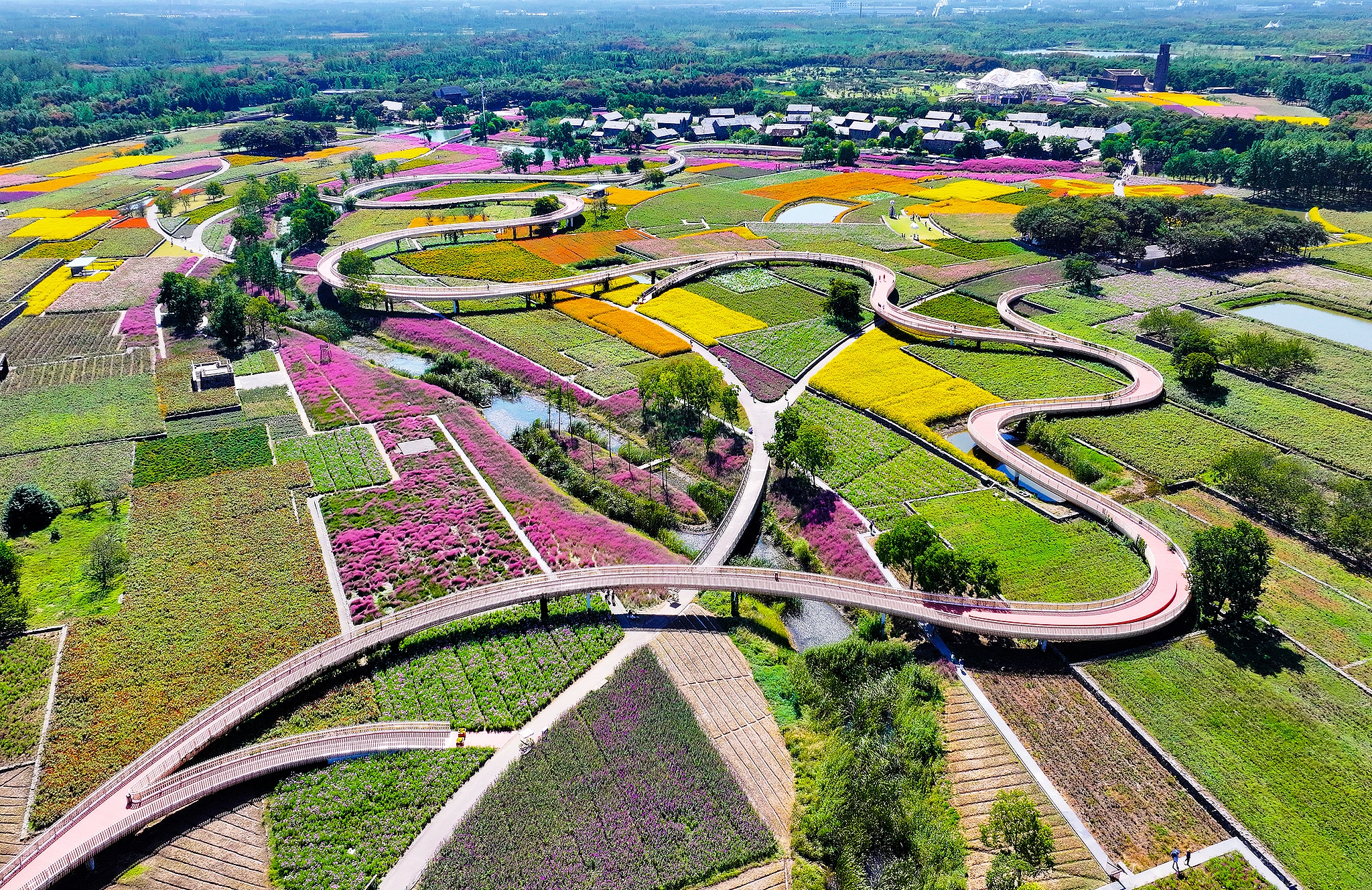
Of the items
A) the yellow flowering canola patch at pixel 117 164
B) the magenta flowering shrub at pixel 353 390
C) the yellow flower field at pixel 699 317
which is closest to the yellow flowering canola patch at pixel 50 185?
the yellow flowering canola patch at pixel 117 164

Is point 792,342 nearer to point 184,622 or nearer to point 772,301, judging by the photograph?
point 772,301

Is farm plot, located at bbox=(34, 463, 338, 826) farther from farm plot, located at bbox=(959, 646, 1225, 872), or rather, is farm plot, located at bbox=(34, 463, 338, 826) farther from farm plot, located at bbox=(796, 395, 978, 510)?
farm plot, located at bbox=(959, 646, 1225, 872)

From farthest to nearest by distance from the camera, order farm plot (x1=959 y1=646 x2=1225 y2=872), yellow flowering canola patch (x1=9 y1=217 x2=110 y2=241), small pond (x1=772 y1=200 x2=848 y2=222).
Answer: small pond (x1=772 y1=200 x2=848 y2=222)
yellow flowering canola patch (x1=9 y1=217 x2=110 y2=241)
farm plot (x1=959 y1=646 x2=1225 y2=872)

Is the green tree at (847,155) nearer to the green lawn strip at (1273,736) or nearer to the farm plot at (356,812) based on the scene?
the green lawn strip at (1273,736)

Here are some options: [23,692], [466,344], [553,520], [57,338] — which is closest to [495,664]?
[553,520]

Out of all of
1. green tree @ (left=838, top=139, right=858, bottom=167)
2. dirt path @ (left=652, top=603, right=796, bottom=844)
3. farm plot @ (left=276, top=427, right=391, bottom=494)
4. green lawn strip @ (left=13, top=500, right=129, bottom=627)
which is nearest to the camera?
dirt path @ (left=652, top=603, right=796, bottom=844)

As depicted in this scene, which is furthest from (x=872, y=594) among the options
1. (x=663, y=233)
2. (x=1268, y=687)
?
(x=663, y=233)

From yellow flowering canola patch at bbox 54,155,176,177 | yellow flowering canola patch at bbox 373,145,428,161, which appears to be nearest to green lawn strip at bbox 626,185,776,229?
yellow flowering canola patch at bbox 373,145,428,161
